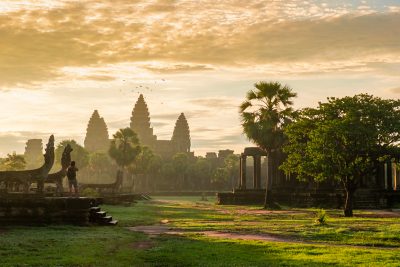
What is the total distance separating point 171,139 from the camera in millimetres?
192000

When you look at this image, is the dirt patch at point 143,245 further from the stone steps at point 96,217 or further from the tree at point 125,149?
the tree at point 125,149

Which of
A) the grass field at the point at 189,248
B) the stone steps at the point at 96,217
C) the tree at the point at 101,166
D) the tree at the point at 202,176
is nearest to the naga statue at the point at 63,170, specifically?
the stone steps at the point at 96,217

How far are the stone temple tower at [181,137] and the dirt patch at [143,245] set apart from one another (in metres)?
171

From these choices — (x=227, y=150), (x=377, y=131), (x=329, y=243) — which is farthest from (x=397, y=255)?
(x=227, y=150)

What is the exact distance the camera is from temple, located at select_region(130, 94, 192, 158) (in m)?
188

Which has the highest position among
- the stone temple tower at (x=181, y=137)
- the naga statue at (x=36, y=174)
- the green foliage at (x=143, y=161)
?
the stone temple tower at (x=181, y=137)

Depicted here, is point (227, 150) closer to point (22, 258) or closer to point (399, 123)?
point (399, 123)

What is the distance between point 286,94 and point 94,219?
28.3m

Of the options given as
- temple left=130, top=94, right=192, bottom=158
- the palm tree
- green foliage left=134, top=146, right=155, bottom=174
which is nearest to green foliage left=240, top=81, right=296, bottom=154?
the palm tree

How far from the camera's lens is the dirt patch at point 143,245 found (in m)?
16.2

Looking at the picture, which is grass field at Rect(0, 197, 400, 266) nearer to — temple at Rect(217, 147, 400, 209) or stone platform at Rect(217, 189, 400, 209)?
temple at Rect(217, 147, 400, 209)

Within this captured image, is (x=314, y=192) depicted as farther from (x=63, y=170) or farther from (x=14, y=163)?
(x=14, y=163)

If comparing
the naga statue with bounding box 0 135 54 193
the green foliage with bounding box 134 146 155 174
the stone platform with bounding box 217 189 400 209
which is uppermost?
the green foliage with bounding box 134 146 155 174

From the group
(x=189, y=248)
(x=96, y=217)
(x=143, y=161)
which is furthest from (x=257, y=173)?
(x=189, y=248)
